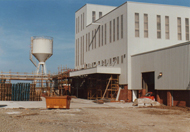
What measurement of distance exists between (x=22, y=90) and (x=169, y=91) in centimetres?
2287

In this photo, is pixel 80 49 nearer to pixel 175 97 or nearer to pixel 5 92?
pixel 5 92

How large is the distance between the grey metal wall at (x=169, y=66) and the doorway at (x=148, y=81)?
0.52 m

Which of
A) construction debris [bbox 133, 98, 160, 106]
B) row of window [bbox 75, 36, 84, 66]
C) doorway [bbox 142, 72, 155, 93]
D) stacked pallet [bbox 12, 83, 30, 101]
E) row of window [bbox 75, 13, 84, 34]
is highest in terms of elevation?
row of window [bbox 75, 13, 84, 34]

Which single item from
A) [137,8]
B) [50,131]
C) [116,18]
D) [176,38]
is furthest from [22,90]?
[50,131]

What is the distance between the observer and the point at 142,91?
35.5 m

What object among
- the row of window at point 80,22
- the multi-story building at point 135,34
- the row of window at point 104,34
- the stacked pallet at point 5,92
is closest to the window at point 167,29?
the multi-story building at point 135,34

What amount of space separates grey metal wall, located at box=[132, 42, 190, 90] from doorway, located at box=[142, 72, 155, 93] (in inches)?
20.6

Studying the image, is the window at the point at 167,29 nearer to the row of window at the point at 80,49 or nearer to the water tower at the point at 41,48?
the row of window at the point at 80,49

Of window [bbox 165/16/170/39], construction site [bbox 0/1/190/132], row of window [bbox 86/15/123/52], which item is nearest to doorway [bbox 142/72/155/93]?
construction site [bbox 0/1/190/132]

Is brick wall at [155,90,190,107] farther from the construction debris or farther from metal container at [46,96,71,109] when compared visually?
metal container at [46,96,71,109]

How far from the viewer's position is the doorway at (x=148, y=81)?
35.6 m

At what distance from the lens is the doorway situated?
117ft

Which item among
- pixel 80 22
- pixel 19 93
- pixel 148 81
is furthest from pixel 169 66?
pixel 80 22

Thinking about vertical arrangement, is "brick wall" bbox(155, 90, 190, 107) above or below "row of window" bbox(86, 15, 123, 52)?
below
